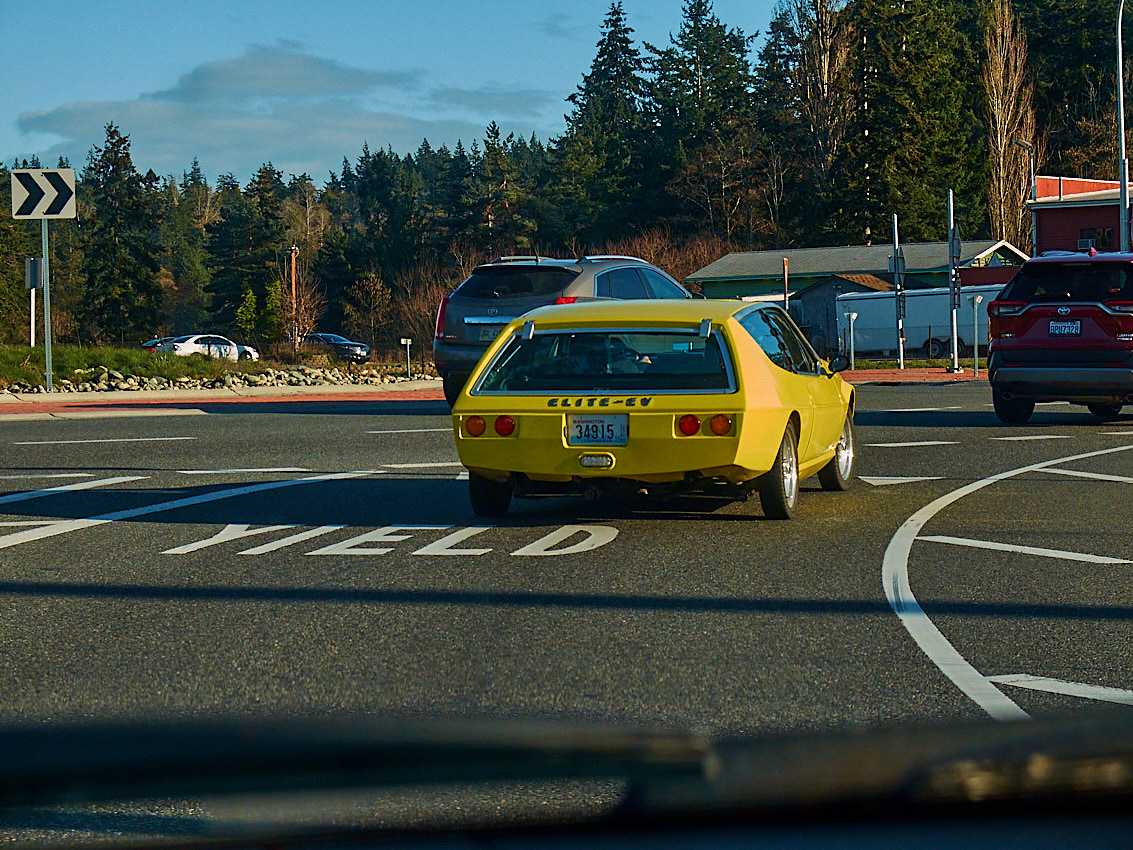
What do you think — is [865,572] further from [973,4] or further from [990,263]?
[973,4]

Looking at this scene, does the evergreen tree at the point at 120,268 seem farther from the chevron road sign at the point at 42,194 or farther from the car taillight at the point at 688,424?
the car taillight at the point at 688,424

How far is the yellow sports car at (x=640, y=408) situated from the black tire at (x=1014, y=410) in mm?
7204

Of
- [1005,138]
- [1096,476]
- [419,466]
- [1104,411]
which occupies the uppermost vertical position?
[1005,138]

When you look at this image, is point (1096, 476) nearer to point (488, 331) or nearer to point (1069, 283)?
point (1069, 283)

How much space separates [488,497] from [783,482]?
1951 millimetres

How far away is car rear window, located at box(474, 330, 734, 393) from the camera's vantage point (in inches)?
→ 362

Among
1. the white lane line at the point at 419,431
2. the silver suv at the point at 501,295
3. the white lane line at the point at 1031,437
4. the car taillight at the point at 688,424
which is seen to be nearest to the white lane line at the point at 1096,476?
the white lane line at the point at 1031,437

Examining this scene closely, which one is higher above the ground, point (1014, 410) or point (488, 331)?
point (488, 331)

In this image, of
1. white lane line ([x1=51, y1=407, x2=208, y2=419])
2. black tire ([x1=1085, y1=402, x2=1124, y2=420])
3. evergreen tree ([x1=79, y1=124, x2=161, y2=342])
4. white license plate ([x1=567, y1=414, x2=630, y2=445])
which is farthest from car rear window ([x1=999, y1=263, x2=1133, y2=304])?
evergreen tree ([x1=79, y1=124, x2=161, y2=342])

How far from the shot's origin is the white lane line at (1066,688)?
4902 millimetres

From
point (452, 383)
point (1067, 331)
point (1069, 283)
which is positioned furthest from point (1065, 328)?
point (452, 383)

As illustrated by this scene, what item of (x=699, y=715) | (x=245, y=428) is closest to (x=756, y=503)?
(x=699, y=715)

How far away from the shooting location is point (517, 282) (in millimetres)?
16688

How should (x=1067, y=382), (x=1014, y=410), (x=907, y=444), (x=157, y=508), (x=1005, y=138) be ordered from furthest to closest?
(x=1005, y=138)
(x=1014, y=410)
(x=1067, y=382)
(x=907, y=444)
(x=157, y=508)
